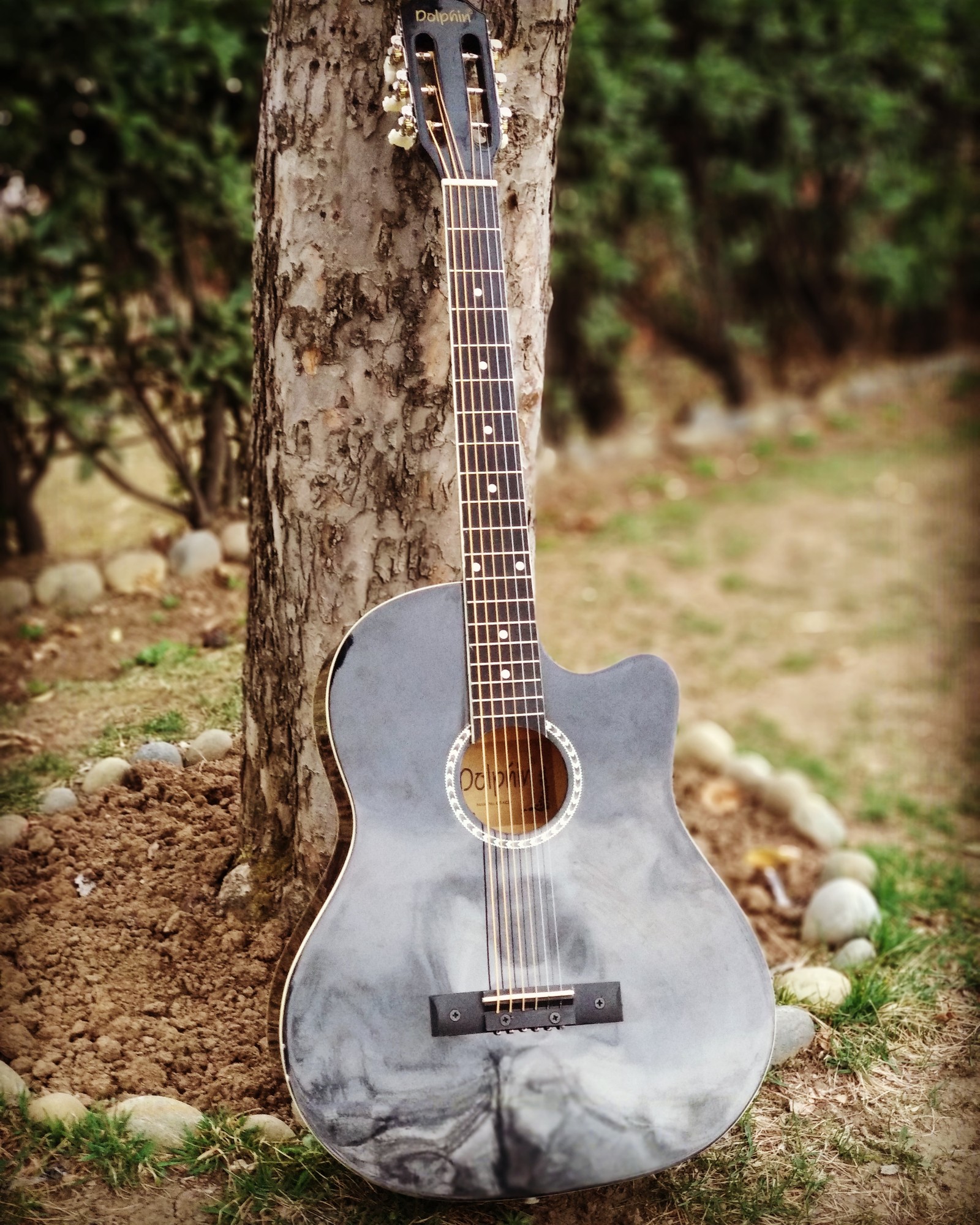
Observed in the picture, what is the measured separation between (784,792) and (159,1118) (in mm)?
2433

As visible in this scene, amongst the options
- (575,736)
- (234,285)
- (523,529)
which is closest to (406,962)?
(575,736)

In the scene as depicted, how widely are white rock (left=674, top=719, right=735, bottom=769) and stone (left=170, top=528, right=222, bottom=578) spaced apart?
1.83 metres

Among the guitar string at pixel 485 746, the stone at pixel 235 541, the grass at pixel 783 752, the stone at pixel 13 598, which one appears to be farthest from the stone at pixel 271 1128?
the grass at pixel 783 752

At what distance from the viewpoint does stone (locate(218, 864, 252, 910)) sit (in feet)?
8.48

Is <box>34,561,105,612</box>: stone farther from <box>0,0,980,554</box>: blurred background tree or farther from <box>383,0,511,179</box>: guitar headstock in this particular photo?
<box>383,0,511,179</box>: guitar headstock

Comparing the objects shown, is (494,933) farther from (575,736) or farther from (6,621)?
(6,621)

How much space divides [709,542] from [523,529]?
408 cm

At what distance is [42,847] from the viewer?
2.61m

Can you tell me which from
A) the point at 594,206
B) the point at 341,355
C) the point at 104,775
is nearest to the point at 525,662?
the point at 341,355

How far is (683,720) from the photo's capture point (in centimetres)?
464

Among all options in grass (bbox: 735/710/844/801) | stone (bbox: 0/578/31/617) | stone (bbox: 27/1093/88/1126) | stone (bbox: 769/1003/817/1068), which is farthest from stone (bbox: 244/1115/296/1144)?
grass (bbox: 735/710/844/801)

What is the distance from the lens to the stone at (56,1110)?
223 centimetres

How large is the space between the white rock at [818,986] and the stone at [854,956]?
3.8 inches

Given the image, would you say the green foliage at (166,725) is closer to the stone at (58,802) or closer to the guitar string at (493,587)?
the stone at (58,802)
